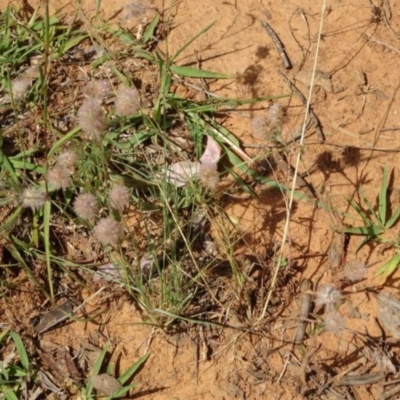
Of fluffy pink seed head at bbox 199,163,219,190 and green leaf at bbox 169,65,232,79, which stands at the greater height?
green leaf at bbox 169,65,232,79

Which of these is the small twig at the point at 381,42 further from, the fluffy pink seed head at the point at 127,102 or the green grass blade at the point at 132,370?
the green grass blade at the point at 132,370

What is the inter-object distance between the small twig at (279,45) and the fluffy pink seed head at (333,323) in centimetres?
126

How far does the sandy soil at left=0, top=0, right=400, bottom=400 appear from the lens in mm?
2787

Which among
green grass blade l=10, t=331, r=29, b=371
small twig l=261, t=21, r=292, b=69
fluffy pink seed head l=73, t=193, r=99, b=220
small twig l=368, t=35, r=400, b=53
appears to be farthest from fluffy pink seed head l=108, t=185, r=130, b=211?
small twig l=368, t=35, r=400, b=53

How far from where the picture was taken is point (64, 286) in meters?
3.01

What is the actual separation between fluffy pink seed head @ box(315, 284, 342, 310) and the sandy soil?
7.0 inches

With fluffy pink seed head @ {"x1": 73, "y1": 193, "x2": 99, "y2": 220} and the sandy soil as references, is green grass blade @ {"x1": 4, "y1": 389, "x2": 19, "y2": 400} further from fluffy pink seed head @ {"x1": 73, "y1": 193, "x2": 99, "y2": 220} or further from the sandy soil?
fluffy pink seed head @ {"x1": 73, "y1": 193, "x2": 99, "y2": 220}

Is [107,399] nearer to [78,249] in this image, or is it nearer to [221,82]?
[78,249]

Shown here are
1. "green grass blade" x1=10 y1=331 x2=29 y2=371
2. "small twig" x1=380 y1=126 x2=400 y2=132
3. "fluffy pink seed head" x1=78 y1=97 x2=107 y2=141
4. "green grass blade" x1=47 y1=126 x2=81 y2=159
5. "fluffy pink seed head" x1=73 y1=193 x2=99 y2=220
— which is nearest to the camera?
"fluffy pink seed head" x1=78 y1=97 x2=107 y2=141

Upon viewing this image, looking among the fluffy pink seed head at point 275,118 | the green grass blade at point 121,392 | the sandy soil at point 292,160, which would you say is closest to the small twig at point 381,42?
the sandy soil at point 292,160

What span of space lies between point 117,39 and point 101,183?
0.88m

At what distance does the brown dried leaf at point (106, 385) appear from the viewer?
2.75 m

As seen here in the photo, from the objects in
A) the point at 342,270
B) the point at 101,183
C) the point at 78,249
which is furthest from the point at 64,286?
the point at 342,270

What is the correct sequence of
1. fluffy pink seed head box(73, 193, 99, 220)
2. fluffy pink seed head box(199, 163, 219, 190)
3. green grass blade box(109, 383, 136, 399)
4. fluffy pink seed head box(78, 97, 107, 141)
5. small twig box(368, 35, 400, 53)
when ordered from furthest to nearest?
small twig box(368, 35, 400, 53)
green grass blade box(109, 383, 136, 399)
fluffy pink seed head box(199, 163, 219, 190)
fluffy pink seed head box(73, 193, 99, 220)
fluffy pink seed head box(78, 97, 107, 141)
